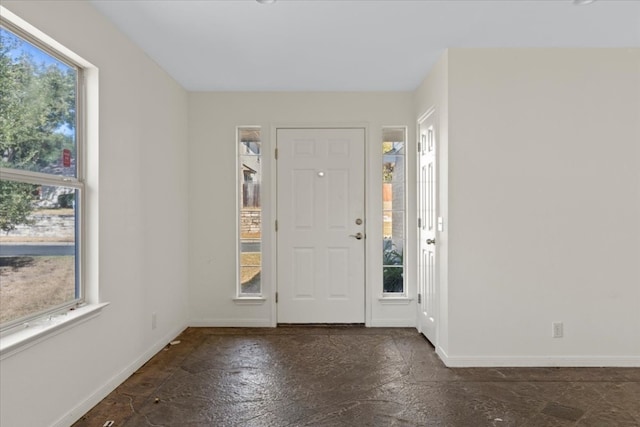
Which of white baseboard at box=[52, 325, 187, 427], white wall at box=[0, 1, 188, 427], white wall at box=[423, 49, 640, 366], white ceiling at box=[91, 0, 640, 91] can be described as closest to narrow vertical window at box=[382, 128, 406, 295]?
white ceiling at box=[91, 0, 640, 91]

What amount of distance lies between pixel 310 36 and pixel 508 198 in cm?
187

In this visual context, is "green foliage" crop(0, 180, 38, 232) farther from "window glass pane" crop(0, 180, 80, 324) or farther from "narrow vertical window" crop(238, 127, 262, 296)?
"narrow vertical window" crop(238, 127, 262, 296)

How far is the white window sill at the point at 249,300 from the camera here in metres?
4.41

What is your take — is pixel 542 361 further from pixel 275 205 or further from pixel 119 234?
pixel 119 234

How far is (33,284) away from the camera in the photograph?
7.27 feet

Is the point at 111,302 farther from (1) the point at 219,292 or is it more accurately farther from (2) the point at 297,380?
(1) the point at 219,292

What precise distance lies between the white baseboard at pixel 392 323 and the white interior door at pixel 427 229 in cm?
19

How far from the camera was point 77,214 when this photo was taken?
102 inches

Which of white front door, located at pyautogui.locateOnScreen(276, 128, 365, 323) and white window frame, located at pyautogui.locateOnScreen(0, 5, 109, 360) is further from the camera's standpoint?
white front door, located at pyautogui.locateOnScreen(276, 128, 365, 323)

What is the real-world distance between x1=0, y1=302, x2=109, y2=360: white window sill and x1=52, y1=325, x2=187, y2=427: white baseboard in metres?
0.47

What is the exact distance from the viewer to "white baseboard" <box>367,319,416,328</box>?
440 cm

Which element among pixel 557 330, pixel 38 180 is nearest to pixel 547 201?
pixel 557 330

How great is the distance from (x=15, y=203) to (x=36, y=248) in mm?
272

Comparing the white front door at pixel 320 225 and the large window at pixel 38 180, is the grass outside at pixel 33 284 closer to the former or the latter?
the large window at pixel 38 180
